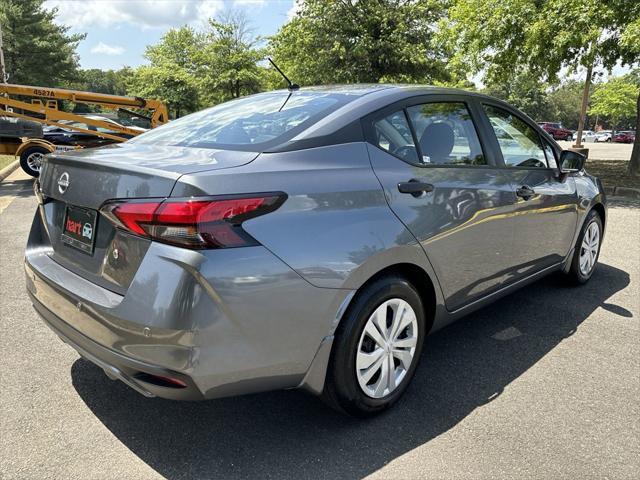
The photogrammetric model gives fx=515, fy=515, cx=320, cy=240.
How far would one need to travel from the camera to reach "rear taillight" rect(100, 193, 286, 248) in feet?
6.25

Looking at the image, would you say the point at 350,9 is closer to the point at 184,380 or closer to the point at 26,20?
the point at 184,380

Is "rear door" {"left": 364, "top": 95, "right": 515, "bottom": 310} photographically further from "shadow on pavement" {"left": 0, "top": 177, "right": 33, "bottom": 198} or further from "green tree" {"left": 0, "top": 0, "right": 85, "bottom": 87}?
"green tree" {"left": 0, "top": 0, "right": 85, "bottom": 87}

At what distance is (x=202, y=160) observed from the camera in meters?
2.17

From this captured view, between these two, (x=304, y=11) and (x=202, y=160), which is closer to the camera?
(x=202, y=160)

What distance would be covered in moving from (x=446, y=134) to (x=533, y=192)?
3.02 ft

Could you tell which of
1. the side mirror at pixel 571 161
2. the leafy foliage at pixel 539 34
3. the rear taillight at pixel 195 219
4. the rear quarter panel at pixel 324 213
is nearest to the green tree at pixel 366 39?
the leafy foliage at pixel 539 34

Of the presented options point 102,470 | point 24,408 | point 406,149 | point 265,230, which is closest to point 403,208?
point 406,149

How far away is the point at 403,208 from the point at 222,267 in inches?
40.8

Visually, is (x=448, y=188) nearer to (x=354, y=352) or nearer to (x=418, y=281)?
(x=418, y=281)

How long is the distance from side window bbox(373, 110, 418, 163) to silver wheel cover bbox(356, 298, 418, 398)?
2.50ft

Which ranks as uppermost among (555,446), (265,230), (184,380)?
(265,230)

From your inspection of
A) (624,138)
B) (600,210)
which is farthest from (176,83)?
(624,138)

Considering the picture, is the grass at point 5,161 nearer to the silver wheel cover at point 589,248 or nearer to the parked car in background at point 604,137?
the silver wheel cover at point 589,248

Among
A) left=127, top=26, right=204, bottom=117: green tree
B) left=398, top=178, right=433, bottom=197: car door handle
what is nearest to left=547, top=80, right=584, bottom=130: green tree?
left=127, top=26, right=204, bottom=117: green tree
